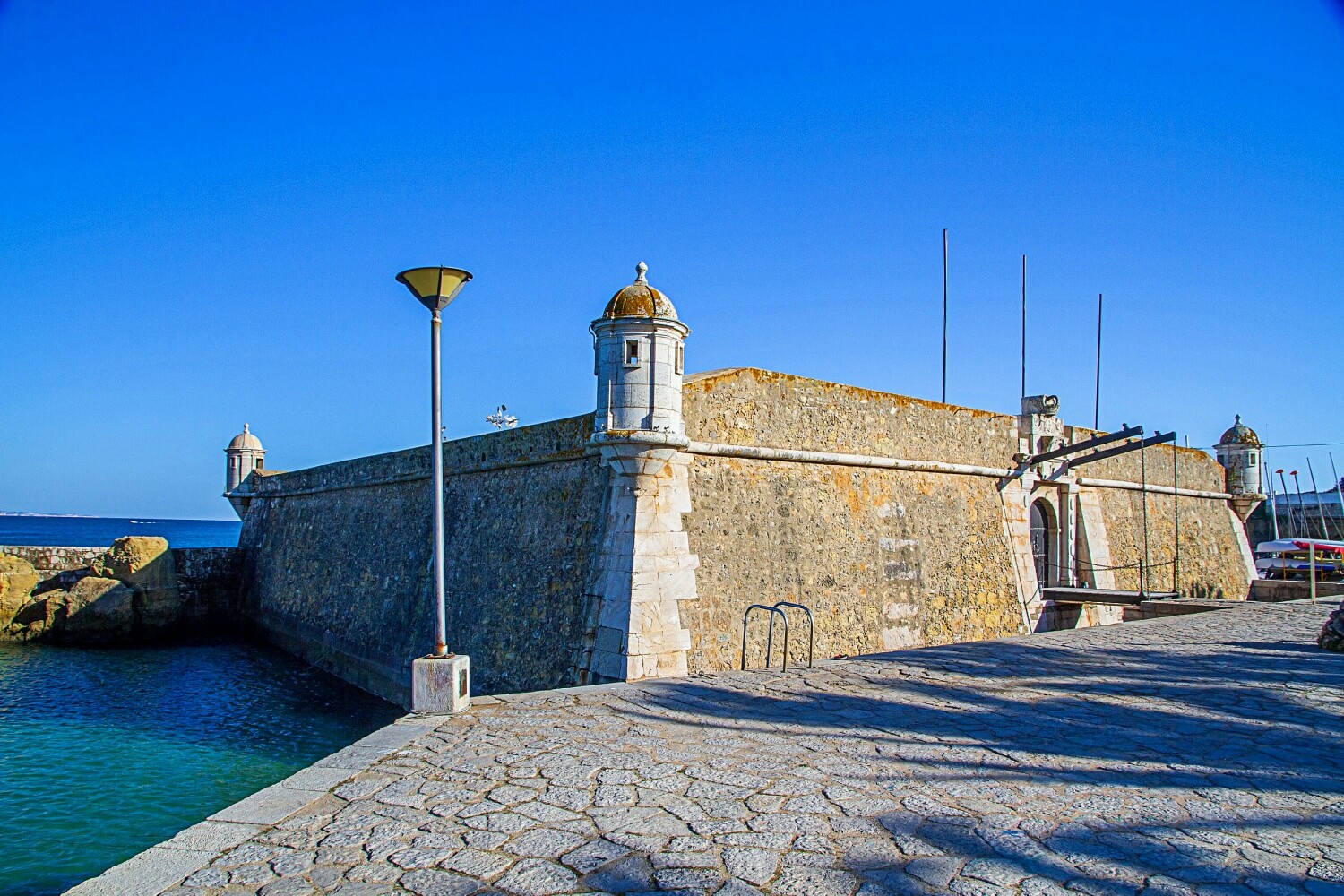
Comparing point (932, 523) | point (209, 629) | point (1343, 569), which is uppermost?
point (932, 523)

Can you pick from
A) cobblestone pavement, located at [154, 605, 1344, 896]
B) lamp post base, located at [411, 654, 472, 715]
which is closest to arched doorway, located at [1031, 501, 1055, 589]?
cobblestone pavement, located at [154, 605, 1344, 896]

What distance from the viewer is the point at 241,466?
85.9 ft

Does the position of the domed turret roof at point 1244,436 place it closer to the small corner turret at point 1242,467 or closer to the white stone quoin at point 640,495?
the small corner turret at point 1242,467

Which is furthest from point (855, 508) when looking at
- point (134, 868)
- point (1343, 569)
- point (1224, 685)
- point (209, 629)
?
point (209, 629)

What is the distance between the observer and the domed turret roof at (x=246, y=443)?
86.5ft

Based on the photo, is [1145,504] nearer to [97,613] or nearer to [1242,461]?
[1242,461]

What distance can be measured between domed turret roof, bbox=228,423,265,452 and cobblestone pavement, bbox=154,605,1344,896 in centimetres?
2325

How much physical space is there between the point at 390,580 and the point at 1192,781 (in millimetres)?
12954

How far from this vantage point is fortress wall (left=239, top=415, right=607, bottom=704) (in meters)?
10.4

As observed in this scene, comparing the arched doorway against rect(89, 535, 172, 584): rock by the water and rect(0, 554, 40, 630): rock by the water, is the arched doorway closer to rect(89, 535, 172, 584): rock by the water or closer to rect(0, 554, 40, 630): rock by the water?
rect(89, 535, 172, 584): rock by the water

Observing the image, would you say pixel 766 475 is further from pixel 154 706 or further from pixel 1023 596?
pixel 154 706

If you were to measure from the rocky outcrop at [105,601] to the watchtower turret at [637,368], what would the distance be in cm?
1871

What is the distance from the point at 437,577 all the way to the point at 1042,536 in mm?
13238

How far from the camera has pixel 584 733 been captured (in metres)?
5.55
